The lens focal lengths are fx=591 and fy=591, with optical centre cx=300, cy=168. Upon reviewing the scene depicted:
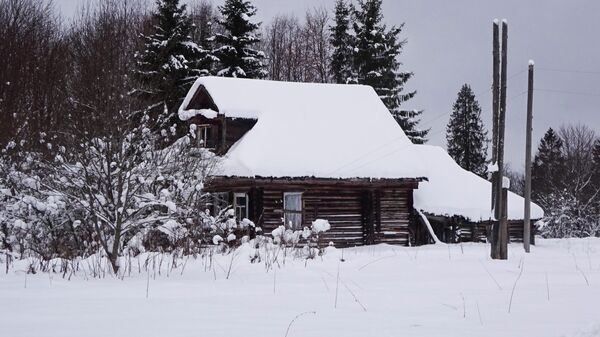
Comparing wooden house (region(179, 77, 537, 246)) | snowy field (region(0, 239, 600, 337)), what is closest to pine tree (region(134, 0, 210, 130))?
wooden house (region(179, 77, 537, 246))

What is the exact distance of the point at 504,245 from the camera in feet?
45.6

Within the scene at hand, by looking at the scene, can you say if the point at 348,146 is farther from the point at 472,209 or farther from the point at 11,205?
the point at 11,205

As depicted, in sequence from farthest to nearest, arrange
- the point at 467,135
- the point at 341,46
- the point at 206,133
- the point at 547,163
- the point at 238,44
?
the point at 547,163 → the point at 467,135 → the point at 341,46 → the point at 238,44 → the point at 206,133

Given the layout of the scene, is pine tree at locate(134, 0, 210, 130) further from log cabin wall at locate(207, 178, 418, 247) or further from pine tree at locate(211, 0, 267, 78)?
log cabin wall at locate(207, 178, 418, 247)

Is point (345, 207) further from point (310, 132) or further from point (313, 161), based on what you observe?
point (310, 132)

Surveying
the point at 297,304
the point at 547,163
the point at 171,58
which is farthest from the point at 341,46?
the point at 297,304

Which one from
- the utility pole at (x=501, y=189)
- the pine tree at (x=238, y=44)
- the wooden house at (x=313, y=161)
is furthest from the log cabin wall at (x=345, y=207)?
the pine tree at (x=238, y=44)

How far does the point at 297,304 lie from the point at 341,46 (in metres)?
A: 30.8

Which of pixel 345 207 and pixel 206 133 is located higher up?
pixel 206 133

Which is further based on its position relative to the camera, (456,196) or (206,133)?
(456,196)

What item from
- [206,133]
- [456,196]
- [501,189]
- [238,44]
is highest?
[238,44]

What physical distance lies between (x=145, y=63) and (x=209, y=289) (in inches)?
897

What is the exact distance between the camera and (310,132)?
22.1m

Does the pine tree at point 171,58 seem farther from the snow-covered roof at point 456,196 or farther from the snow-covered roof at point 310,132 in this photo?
the snow-covered roof at point 456,196
